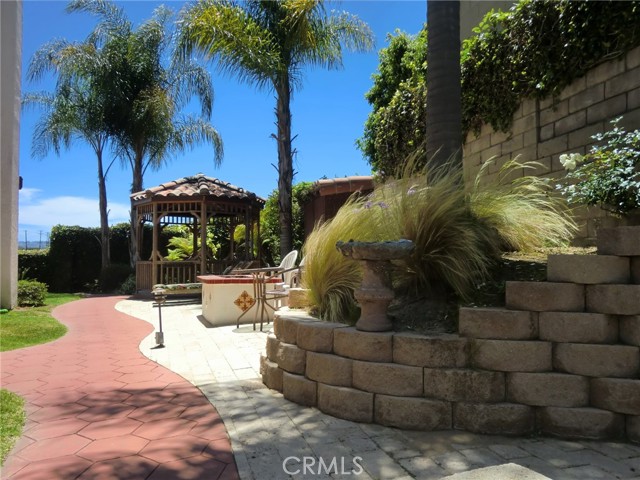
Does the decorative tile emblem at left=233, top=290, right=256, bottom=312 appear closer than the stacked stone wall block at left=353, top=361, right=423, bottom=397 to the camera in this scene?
No

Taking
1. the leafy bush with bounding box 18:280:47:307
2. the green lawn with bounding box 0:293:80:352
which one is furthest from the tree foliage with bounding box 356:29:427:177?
the leafy bush with bounding box 18:280:47:307

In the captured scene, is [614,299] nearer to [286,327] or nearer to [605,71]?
[286,327]

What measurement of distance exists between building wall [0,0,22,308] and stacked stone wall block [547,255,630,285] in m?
10.1

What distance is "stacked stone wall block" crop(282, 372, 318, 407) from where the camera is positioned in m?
3.16

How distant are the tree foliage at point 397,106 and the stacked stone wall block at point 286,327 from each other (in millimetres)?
3512

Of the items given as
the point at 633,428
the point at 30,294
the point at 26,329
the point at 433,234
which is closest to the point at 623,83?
the point at 433,234

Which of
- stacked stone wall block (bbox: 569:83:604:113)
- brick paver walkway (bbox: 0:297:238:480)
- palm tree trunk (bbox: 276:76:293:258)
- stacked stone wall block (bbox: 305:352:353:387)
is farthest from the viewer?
palm tree trunk (bbox: 276:76:293:258)

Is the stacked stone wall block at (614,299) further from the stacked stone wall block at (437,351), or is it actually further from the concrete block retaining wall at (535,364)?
the stacked stone wall block at (437,351)

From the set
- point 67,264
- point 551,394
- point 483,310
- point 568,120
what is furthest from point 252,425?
point 67,264

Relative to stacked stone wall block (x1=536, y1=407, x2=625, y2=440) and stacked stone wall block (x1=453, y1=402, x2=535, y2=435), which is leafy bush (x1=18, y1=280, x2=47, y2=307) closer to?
stacked stone wall block (x1=453, y1=402, x2=535, y2=435)

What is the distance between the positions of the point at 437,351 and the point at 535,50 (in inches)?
164

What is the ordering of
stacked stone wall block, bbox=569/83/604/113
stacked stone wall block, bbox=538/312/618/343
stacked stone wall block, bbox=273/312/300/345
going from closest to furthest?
stacked stone wall block, bbox=538/312/618/343, stacked stone wall block, bbox=273/312/300/345, stacked stone wall block, bbox=569/83/604/113

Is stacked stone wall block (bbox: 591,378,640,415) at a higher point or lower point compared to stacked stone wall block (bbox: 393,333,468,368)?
lower

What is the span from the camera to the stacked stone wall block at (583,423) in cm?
252
